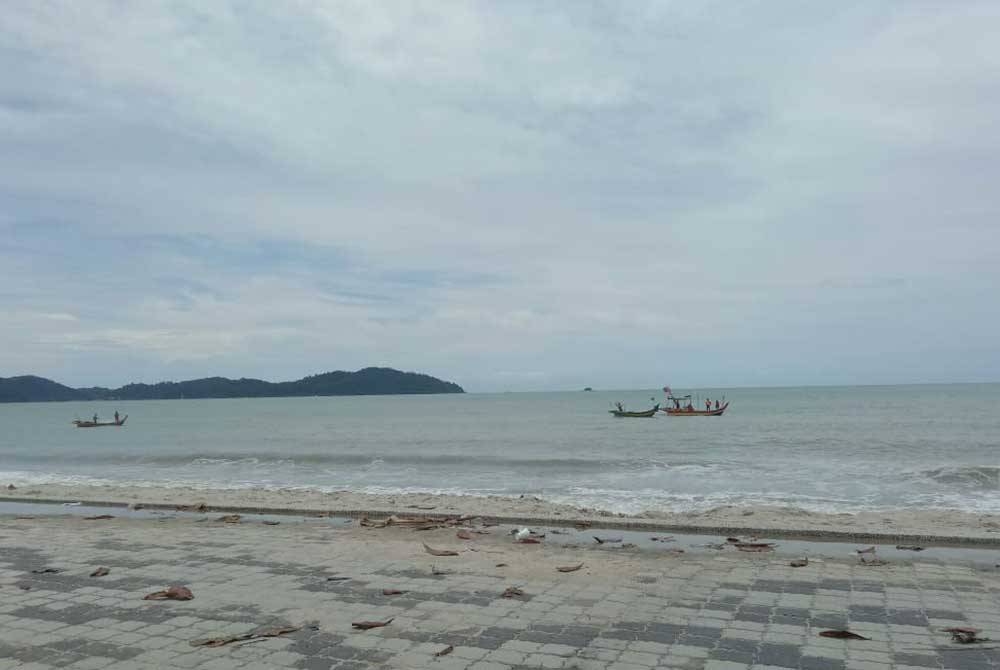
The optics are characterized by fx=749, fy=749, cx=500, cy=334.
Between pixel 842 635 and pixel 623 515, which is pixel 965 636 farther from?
pixel 623 515

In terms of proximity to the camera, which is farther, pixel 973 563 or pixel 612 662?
pixel 973 563

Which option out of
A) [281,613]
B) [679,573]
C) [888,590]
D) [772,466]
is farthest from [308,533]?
[772,466]

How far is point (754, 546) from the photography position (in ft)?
29.7

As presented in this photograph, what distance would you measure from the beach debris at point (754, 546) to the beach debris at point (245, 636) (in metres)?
5.48

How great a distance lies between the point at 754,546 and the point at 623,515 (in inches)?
161

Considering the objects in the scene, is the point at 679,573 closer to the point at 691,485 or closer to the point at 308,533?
the point at 308,533

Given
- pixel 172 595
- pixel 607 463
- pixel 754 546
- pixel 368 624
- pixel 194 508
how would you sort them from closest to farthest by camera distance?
1. pixel 368 624
2. pixel 172 595
3. pixel 754 546
4. pixel 194 508
5. pixel 607 463

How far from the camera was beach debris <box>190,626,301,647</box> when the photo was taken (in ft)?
18.1

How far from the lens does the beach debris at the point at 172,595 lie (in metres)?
6.84

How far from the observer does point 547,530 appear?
10.6 metres

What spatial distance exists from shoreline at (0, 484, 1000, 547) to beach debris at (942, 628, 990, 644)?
4.01m

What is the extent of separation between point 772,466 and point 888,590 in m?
20.9

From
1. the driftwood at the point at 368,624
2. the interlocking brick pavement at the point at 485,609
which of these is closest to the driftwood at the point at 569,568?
the interlocking brick pavement at the point at 485,609

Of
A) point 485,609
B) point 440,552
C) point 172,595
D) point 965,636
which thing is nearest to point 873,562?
point 965,636
